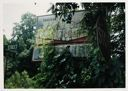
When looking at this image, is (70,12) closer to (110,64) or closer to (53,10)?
(53,10)

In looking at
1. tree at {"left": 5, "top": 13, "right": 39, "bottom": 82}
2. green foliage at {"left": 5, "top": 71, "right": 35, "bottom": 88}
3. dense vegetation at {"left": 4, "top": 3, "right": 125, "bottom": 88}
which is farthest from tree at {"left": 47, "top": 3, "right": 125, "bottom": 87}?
green foliage at {"left": 5, "top": 71, "right": 35, "bottom": 88}

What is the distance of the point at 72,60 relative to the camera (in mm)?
4660

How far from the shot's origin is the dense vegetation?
4633mm

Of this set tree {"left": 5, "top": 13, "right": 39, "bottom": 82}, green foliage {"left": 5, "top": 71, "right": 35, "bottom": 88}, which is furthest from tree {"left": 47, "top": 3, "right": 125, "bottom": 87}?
green foliage {"left": 5, "top": 71, "right": 35, "bottom": 88}

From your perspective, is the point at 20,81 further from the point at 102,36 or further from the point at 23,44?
the point at 102,36

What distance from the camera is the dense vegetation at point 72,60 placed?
4633 mm

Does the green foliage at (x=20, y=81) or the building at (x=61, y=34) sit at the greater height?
the building at (x=61, y=34)

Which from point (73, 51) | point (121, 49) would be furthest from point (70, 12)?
point (121, 49)

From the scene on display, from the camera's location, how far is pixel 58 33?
15.3 ft

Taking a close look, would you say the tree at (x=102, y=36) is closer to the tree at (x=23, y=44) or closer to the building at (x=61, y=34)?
the building at (x=61, y=34)

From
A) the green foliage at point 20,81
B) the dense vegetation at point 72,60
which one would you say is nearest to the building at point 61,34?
the dense vegetation at point 72,60

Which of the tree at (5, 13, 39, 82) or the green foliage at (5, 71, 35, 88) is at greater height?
the tree at (5, 13, 39, 82)

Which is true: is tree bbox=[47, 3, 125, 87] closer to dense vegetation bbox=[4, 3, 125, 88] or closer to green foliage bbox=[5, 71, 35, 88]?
dense vegetation bbox=[4, 3, 125, 88]

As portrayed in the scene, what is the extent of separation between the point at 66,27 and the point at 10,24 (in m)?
0.68
